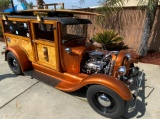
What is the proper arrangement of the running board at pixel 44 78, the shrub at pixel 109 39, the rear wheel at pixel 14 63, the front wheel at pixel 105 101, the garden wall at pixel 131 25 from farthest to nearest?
the shrub at pixel 109 39, the garden wall at pixel 131 25, the rear wheel at pixel 14 63, the running board at pixel 44 78, the front wheel at pixel 105 101

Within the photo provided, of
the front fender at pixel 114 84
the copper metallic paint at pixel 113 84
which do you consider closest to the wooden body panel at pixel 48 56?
the copper metallic paint at pixel 113 84

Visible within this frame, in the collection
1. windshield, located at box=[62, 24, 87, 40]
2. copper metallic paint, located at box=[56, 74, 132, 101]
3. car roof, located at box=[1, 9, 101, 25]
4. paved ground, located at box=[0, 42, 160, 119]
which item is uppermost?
car roof, located at box=[1, 9, 101, 25]

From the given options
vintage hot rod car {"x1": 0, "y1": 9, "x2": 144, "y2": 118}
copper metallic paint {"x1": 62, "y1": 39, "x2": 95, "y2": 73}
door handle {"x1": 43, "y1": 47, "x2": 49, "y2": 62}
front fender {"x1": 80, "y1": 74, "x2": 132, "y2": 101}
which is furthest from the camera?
door handle {"x1": 43, "y1": 47, "x2": 49, "y2": 62}

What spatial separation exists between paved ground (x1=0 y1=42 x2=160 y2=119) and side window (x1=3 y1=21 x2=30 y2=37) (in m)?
1.34

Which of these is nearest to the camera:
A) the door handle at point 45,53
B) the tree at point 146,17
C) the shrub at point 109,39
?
the door handle at point 45,53

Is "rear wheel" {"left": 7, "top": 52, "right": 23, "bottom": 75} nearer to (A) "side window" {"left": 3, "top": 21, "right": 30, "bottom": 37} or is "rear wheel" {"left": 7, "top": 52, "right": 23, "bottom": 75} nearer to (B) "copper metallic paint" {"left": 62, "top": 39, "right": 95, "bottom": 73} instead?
(A) "side window" {"left": 3, "top": 21, "right": 30, "bottom": 37}

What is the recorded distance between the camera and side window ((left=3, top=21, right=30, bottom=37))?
3.95 meters

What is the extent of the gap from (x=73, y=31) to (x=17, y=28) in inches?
69.5

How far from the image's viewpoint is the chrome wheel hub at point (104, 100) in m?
2.81

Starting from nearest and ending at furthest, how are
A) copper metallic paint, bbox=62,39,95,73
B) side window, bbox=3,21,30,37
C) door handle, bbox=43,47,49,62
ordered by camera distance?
copper metallic paint, bbox=62,39,95,73 < door handle, bbox=43,47,49,62 < side window, bbox=3,21,30,37

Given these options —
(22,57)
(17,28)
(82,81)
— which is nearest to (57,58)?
(82,81)

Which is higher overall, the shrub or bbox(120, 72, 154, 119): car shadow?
the shrub

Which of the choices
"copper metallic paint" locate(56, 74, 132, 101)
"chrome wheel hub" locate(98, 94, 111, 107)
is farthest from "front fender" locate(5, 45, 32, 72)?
"chrome wheel hub" locate(98, 94, 111, 107)

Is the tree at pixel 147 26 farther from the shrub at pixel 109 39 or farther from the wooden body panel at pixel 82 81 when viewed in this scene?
the wooden body panel at pixel 82 81
